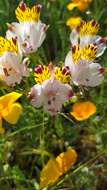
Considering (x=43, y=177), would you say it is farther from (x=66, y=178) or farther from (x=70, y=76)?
(x=70, y=76)

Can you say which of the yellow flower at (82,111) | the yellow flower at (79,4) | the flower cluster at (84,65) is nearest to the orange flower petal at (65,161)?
the yellow flower at (82,111)

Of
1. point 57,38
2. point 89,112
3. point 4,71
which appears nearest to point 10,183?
point 89,112

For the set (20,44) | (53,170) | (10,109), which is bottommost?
(53,170)

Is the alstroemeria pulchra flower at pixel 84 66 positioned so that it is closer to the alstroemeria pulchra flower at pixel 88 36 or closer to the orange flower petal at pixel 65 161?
the alstroemeria pulchra flower at pixel 88 36

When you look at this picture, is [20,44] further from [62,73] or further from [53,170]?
[53,170]

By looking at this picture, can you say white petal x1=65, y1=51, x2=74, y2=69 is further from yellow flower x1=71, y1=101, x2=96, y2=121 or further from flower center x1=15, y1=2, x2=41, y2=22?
yellow flower x1=71, y1=101, x2=96, y2=121

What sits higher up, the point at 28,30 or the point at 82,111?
the point at 28,30

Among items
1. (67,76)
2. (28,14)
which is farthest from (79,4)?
(67,76)
